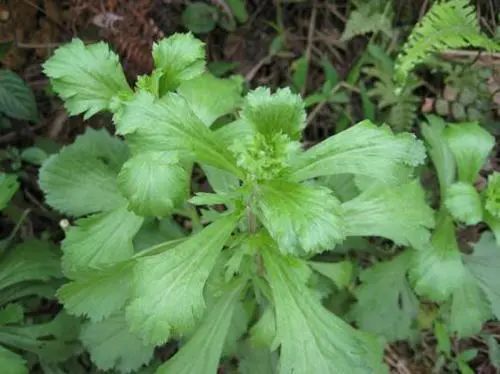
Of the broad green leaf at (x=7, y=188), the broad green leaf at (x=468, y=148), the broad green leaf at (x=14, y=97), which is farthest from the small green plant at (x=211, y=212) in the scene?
the broad green leaf at (x=14, y=97)

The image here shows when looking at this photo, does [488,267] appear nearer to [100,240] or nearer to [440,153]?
[440,153]

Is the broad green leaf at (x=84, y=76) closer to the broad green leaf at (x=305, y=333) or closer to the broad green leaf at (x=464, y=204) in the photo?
the broad green leaf at (x=305, y=333)

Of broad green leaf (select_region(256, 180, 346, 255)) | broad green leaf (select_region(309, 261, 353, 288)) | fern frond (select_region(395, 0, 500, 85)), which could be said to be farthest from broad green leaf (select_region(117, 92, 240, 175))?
fern frond (select_region(395, 0, 500, 85))

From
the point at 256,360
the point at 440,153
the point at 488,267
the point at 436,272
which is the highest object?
the point at 440,153

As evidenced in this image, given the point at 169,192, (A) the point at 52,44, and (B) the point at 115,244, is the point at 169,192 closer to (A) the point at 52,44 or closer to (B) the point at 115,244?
(B) the point at 115,244

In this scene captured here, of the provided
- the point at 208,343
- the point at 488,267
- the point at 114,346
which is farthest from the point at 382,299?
the point at 114,346

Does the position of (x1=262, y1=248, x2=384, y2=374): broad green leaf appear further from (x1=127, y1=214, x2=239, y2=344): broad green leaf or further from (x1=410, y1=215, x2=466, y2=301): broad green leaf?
(x1=410, y1=215, x2=466, y2=301): broad green leaf
